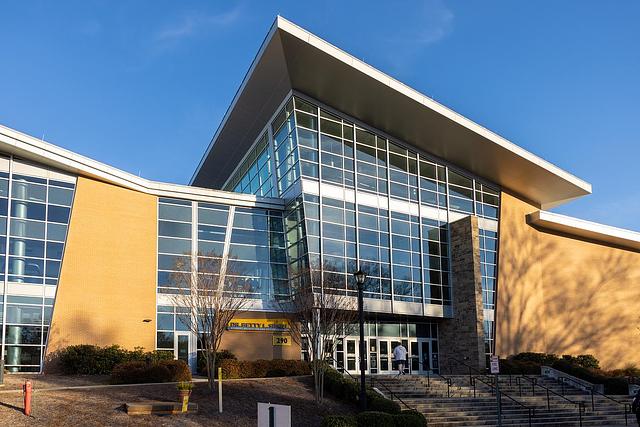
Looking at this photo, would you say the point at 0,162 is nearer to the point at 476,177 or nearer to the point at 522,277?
the point at 476,177

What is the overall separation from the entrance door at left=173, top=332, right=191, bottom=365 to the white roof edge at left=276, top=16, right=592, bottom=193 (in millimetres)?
14054

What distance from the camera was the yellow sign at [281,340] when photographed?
32691 millimetres

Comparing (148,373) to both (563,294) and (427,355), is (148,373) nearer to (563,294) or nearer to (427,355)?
(427,355)

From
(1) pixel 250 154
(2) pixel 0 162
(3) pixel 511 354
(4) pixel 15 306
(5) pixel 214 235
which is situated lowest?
(3) pixel 511 354

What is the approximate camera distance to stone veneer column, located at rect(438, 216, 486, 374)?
117 ft

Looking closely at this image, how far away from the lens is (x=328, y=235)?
110ft

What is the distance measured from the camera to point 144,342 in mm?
29547

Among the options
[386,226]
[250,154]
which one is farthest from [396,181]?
[250,154]

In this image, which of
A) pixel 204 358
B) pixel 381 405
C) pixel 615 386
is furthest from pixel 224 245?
pixel 615 386

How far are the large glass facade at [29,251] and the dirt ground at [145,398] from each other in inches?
82.9

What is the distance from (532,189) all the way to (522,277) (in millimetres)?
5346

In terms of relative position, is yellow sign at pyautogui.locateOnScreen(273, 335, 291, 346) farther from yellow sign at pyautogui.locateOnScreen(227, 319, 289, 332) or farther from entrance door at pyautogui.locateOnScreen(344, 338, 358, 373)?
entrance door at pyautogui.locateOnScreen(344, 338, 358, 373)

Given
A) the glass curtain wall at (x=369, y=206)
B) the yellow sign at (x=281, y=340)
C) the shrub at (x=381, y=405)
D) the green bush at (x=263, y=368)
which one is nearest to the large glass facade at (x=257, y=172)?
the glass curtain wall at (x=369, y=206)

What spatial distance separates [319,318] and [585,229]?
81.4 ft
